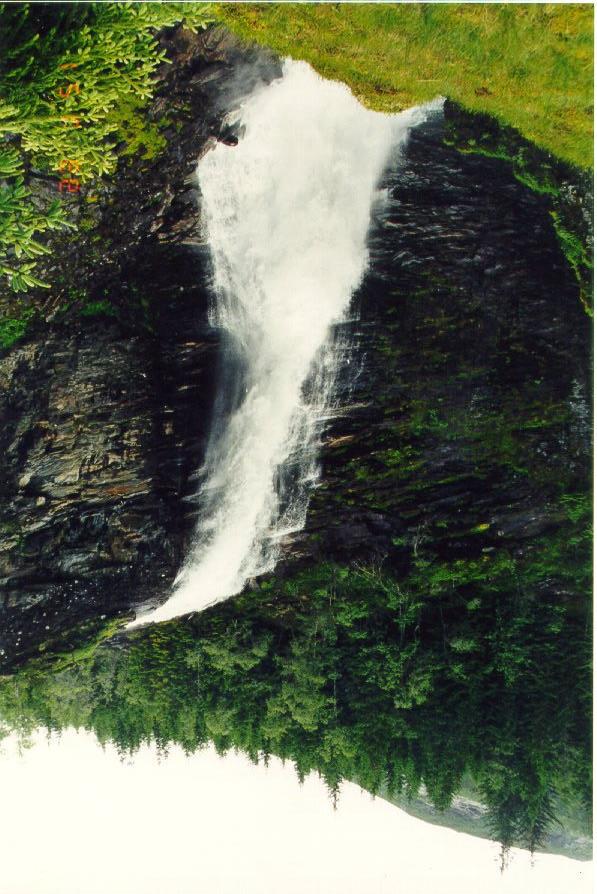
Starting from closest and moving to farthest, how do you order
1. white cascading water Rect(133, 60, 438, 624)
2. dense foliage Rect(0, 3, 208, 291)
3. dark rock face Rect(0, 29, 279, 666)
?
dense foliage Rect(0, 3, 208, 291), dark rock face Rect(0, 29, 279, 666), white cascading water Rect(133, 60, 438, 624)

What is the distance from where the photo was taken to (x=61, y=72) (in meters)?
13.1

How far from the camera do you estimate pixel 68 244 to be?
18.5 m

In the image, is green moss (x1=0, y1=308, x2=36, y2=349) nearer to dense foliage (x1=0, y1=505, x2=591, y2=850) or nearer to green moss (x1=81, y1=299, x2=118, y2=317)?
green moss (x1=81, y1=299, x2=118, y2=317)

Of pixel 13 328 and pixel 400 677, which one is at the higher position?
pixel 13 328

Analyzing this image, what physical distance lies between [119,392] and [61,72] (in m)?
7.67

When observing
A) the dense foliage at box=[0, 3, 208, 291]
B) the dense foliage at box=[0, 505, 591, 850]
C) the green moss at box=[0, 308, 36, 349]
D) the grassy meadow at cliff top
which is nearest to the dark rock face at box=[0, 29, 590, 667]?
the green moss at box=[0, 308, 36, 349]

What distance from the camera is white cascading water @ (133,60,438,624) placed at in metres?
18.0

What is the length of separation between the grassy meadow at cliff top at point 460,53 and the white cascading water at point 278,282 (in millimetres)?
796

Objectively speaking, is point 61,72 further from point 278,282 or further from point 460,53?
point 460,53

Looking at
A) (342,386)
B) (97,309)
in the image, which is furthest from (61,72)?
(342,386)

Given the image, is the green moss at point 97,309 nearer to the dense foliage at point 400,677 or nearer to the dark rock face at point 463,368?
the dark rock face at point 463,368

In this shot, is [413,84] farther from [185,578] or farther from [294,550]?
[185,578]

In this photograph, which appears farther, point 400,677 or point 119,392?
point 400,677

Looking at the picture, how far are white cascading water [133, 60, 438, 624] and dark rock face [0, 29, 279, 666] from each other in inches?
25.1
